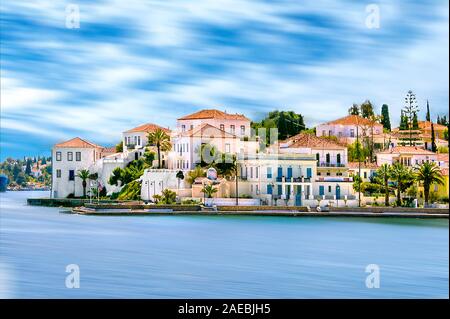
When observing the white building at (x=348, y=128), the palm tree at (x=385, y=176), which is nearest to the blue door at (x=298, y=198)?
the palm tree at (x=385, y=176)

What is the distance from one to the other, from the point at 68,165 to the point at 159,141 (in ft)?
18.8

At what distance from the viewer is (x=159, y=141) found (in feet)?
130

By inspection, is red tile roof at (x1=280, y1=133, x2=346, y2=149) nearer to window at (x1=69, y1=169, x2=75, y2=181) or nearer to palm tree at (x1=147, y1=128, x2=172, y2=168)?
palm tree at (x1=147, y1=128, x2=172, y2=168)

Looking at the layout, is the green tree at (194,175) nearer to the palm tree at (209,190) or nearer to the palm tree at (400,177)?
the palm tree at (209,190)

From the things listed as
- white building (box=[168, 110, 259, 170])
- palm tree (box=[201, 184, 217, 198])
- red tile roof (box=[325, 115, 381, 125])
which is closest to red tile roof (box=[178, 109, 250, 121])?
white building (box=[168, 110, 259, 170])

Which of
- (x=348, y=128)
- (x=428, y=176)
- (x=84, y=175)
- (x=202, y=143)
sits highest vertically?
(x=348, y=128)

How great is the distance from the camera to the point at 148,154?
4066cm

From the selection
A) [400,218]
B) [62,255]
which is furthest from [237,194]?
[62,255]

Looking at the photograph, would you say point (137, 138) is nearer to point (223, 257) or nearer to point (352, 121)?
point (352, 121)

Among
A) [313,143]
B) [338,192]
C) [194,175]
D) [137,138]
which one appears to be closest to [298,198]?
[338,192]

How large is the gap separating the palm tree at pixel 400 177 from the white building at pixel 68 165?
49.1 feet

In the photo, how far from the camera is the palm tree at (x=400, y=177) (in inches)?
1352

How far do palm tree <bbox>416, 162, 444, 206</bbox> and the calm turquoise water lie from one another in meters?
3.58
